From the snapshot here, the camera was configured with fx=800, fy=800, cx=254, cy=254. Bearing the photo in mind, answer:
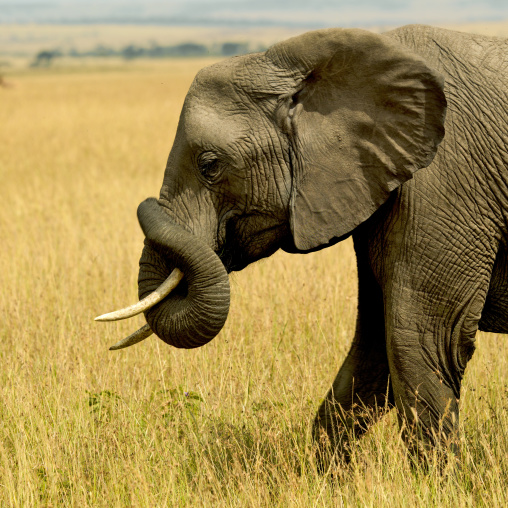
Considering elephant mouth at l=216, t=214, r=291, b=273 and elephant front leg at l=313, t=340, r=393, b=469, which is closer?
elephant mouth at l=216, t=214, r=291, b=273

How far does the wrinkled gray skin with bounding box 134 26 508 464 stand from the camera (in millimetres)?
3254

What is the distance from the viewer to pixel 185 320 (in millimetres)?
3355

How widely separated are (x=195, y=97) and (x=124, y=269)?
4080 mm

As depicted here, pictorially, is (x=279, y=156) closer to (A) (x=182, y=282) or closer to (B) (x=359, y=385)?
(A) (x=182, y=282)

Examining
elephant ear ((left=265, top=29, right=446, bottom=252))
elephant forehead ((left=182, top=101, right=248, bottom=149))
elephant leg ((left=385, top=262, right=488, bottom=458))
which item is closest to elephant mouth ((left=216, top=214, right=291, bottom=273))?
elephant ear ((left=265, top=29, right=446, bottom=252))

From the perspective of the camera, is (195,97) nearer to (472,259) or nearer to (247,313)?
(472,259)

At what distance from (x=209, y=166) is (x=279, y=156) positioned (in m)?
0.30

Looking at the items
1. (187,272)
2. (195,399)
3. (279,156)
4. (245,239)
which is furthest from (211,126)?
(195,399)

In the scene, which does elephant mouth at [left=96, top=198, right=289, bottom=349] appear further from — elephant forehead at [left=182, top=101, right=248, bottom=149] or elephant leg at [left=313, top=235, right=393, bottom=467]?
elephant leg at [left=313, top=235, right=393, bottom=467]

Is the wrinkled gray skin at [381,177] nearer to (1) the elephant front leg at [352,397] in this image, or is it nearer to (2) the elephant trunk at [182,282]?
(2) the elephant trunk at [182,282]

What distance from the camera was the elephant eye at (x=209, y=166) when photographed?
3.39 metres

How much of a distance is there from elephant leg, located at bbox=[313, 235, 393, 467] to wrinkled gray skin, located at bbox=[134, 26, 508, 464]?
21.9 inches

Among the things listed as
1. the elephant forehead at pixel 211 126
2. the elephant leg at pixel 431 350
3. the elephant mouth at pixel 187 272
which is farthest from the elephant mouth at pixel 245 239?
the elephant leg at pixel 431 350

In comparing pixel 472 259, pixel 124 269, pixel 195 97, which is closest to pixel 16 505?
pixel 195 97
